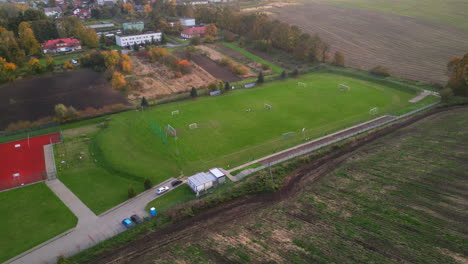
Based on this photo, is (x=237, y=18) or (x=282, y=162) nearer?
(x=282, y=162)

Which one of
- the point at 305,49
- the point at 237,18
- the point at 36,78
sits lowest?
the point at 36,78

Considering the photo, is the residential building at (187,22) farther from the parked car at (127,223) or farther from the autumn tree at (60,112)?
the parked car at (127,223)

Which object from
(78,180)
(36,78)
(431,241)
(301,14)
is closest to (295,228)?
(431,241)

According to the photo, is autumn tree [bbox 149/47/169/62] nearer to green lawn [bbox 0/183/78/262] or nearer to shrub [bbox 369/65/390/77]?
green lawn [bbox 0/183/78/262]

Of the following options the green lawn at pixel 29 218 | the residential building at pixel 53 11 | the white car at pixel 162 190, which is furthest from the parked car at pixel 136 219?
the residential building at pixel 53 11

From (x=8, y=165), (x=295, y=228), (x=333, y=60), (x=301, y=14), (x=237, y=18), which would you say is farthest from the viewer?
(x=301, y=14)

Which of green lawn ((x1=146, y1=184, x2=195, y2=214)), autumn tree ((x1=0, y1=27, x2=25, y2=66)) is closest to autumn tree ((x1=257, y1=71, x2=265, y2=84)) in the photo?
green lawn ((x1=146, y1=184, x2=195, y2=214))

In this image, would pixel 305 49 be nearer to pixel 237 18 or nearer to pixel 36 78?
pixel 237 18
